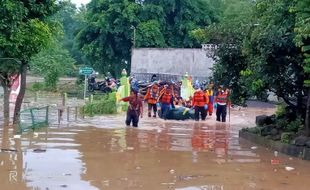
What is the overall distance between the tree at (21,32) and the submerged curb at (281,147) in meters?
6.70

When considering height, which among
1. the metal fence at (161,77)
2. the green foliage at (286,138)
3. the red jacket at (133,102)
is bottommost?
the green foliage at (286,138)

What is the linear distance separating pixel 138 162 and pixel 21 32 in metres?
6.26

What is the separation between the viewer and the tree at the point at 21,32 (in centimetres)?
1596

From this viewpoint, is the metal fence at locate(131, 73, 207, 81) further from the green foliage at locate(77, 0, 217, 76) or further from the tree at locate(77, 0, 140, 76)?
the tree at locate(77, 0, 140, 76)

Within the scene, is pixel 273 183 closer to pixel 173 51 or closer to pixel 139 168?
pixel 139 168

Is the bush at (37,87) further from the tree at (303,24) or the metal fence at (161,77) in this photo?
the tree at (303,24)

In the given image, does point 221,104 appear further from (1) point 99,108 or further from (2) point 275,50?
(2) point 275,50

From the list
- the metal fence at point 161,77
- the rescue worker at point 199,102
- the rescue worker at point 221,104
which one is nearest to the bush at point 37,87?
the metal fence at point 161,77

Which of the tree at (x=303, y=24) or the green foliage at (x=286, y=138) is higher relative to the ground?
the tree at (x=303, y=24)

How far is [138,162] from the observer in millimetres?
12289

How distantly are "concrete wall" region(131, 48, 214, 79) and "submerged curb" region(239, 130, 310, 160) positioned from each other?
69.8ft

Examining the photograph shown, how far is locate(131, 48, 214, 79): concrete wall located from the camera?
128ft

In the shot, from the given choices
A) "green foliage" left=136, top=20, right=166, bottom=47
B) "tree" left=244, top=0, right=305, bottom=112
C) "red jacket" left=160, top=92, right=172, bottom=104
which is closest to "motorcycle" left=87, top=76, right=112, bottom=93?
"green foliage" left=136, top=20, right=166, bottom=47

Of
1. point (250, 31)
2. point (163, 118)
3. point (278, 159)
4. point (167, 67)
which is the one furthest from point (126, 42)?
point (278, 159)
